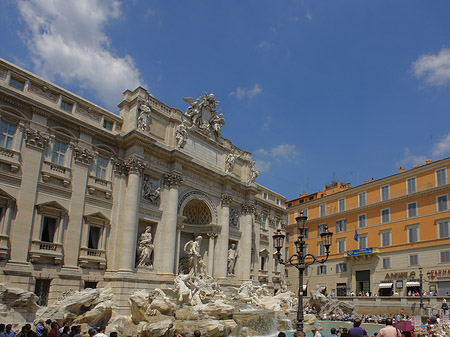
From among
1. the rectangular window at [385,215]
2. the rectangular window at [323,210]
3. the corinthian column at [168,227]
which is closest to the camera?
the corinthian column at [168,227]

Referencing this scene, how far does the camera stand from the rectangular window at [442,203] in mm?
33500

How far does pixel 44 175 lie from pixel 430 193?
31.4 metres

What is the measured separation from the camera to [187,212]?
30109 mm

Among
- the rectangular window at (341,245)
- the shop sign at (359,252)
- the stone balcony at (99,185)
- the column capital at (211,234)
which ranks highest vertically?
the stone balcony at (99,185)

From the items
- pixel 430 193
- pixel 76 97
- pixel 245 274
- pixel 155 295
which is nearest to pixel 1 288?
pixel 155 295

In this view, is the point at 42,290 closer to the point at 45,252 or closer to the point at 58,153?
the point at 45,252

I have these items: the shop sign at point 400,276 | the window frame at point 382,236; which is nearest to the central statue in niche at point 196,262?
the shop sign at point 400,276

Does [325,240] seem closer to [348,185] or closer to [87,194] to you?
[87,194]

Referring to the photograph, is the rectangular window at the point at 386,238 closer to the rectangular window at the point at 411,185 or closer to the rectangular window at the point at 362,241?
the rectangular window at the point at 362,241

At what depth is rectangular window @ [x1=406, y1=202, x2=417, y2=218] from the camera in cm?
3585

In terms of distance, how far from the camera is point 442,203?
33.8 meters

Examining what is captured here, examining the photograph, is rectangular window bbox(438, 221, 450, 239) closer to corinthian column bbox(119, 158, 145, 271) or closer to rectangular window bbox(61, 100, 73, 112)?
corinthian column bbox(119, 158, 145, 271)

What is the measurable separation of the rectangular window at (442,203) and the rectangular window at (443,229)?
115cm

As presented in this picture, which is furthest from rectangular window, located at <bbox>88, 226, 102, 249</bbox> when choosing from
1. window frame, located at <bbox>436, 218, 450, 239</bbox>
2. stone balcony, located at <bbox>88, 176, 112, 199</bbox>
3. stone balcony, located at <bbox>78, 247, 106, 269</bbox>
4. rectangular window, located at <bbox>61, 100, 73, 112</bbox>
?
window frame, located at <bbox>436, 218, 450, 239</bbox>
